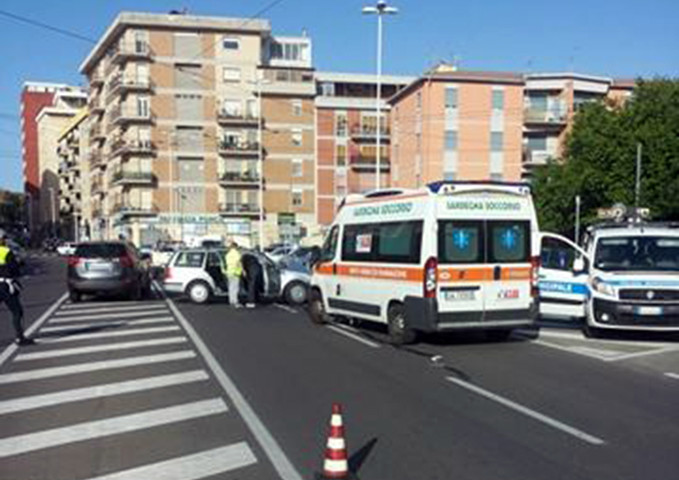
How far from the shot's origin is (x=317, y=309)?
56.2 ft

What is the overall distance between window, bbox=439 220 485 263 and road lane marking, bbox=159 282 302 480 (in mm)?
4069

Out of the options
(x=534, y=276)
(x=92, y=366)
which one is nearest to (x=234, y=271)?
(x=534, y=276)

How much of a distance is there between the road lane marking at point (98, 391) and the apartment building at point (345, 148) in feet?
231

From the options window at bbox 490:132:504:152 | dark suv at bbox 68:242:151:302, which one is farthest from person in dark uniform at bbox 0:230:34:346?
window at bbox 490:132:504:152

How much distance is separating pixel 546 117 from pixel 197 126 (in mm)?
33140

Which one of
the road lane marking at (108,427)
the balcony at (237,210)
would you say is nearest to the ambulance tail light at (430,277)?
the road lane marking at (108,427)

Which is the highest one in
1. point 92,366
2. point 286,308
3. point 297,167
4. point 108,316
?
point 297,167

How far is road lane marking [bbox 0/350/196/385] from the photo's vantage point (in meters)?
10.4

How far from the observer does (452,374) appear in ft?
35.0

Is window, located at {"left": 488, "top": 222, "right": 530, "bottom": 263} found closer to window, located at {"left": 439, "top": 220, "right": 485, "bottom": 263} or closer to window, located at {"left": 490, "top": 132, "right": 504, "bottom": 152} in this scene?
window, located at {"left": 439, "top": 220, "right": 485, "bottom": 263}

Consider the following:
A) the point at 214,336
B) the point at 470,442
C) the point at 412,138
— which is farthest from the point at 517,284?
the point at 412,138

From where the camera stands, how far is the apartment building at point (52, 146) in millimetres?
142625

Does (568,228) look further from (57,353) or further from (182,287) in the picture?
(57,353)

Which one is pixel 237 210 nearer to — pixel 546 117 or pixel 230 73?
pixel 230 73
